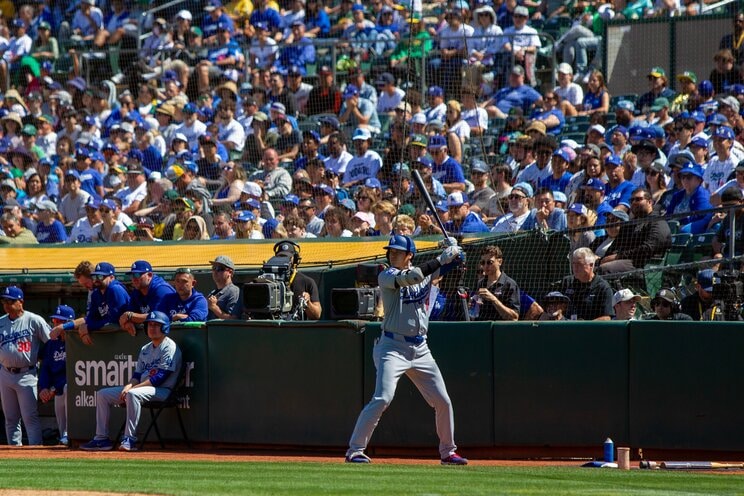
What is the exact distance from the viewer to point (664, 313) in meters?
11.5

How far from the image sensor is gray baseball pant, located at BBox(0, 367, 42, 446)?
1398cm

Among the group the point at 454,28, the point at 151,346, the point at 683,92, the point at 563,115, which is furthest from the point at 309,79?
the point at 151,346

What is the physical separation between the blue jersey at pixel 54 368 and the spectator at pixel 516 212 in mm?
4879

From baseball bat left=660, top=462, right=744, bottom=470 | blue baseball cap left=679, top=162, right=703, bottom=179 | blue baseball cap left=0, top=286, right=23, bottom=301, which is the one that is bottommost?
baseball bat left=660, top=462, right=744, bottom=470

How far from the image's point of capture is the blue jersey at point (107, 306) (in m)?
12.8

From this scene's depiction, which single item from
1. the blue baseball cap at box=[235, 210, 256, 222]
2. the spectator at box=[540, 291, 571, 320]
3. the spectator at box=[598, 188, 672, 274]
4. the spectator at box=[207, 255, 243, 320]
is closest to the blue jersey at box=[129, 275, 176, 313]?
the spectator at box=[207, 255, 243, 320]

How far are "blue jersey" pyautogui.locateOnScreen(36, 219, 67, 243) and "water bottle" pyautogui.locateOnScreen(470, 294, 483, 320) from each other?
7095 millimetres

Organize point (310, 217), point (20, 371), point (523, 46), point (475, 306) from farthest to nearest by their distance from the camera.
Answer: point (523, 46), point (310, 217), point (20, 371), point (475, 306)

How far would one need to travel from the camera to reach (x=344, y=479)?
9.12 meters

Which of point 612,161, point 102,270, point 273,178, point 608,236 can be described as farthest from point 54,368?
point 612,161

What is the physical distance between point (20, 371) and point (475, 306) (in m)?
5.19

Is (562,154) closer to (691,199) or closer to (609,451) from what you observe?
(691,199)

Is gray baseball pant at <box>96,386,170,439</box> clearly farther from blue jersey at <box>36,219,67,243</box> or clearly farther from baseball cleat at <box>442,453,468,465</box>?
blue jersey at <box>36,219,67,243</box>

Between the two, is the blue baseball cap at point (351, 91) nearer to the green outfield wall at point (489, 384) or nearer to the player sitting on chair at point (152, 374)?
the green outfield wall at point (489, 384)
